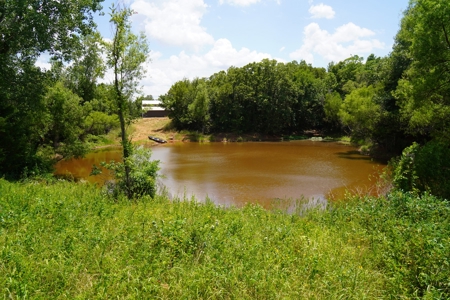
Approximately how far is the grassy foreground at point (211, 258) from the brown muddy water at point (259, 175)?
4.72 meters

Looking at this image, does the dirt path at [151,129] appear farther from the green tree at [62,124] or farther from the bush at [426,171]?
the bush at [426,171]

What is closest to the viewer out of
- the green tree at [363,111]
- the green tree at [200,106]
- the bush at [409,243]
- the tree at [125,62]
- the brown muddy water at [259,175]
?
the bush at [409,243]

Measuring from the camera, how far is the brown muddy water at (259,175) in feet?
47.2

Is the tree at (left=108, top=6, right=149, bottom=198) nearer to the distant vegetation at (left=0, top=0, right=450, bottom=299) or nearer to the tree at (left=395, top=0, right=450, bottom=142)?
the distant vegetation at (left=0, top=0, right=450, bottom=299)

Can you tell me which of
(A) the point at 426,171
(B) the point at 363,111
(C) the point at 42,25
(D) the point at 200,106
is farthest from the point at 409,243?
(D) the point at 200,106

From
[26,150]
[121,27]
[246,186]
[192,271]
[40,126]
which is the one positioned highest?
[121,27]

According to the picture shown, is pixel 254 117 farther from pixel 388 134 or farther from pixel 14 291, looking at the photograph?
pixel 14 291

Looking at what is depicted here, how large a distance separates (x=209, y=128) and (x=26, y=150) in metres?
32.1

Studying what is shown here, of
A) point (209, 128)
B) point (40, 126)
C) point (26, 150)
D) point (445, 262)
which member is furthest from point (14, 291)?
point (209, 128)

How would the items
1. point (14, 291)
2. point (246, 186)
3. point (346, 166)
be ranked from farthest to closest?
point (346, 166) < point (246, 186) < point (14, 291)

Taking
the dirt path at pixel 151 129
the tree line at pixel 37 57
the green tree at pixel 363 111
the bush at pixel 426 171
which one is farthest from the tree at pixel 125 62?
→ the dirt path at pixel 151 129

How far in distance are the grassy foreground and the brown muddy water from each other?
4.72m

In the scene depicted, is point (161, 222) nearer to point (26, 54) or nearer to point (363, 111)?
point (26, 54)

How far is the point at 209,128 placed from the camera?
44.7m
